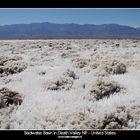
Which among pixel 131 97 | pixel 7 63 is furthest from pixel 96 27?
pixel 7 63

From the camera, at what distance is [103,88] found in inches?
300

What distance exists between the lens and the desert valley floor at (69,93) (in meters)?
6.27

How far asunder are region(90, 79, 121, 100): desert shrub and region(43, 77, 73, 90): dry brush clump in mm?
683

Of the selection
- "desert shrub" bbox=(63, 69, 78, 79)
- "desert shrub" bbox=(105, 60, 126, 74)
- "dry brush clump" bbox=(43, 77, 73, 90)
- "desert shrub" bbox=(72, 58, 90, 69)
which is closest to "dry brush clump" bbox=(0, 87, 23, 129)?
"dry brush clump" bbox=(43, 77, 73, 90)

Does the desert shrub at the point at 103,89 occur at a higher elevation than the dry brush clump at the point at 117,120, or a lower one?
higher

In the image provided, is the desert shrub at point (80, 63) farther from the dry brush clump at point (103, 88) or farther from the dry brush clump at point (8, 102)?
the dry brush clump at point (8, 102)

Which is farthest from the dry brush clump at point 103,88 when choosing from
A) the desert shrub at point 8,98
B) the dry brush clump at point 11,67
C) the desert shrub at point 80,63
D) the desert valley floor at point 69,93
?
the dry brush clump at point 11,67

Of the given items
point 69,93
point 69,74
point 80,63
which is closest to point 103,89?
point 69,93

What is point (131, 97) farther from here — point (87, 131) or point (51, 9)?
point (51, 9)

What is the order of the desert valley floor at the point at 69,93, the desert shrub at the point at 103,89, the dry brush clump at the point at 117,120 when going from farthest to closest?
the desert shrub at the point at 103,89 → the desert valley floor at the point at 69,93 → the dry brush clump at the point at 117,120

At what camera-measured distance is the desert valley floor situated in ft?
20.6
